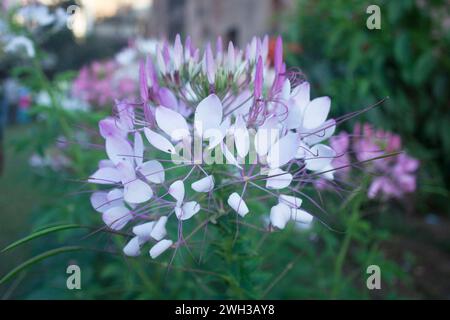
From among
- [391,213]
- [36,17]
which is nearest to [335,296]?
[36,17]

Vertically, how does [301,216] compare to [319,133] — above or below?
below

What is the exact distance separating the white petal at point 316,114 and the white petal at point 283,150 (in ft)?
0.31

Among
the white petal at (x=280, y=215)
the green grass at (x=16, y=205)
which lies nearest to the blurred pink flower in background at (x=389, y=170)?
the white petal at (x=280, y=215)

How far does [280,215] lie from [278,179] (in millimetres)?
51

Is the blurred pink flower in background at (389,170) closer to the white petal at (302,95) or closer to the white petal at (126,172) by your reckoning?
the white petal at (302,95)

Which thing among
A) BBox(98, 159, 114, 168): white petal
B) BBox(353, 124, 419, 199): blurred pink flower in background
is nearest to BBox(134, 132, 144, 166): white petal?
BBox(98, 159, 114, 168): white petal

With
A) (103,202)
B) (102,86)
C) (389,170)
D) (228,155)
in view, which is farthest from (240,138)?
(102,86)

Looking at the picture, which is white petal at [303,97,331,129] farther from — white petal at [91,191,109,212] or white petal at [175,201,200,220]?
white petal at [91,191,109,212]

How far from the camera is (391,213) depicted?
9.72 ft

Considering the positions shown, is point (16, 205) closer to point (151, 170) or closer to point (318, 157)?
point (151, 170)

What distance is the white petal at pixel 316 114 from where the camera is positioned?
0.65m

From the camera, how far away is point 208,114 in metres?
0.57

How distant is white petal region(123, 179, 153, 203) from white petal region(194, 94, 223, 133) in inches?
4.3

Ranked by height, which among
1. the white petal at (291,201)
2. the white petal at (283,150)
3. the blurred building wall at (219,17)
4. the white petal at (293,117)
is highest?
the blurred building wall at (219,17)
